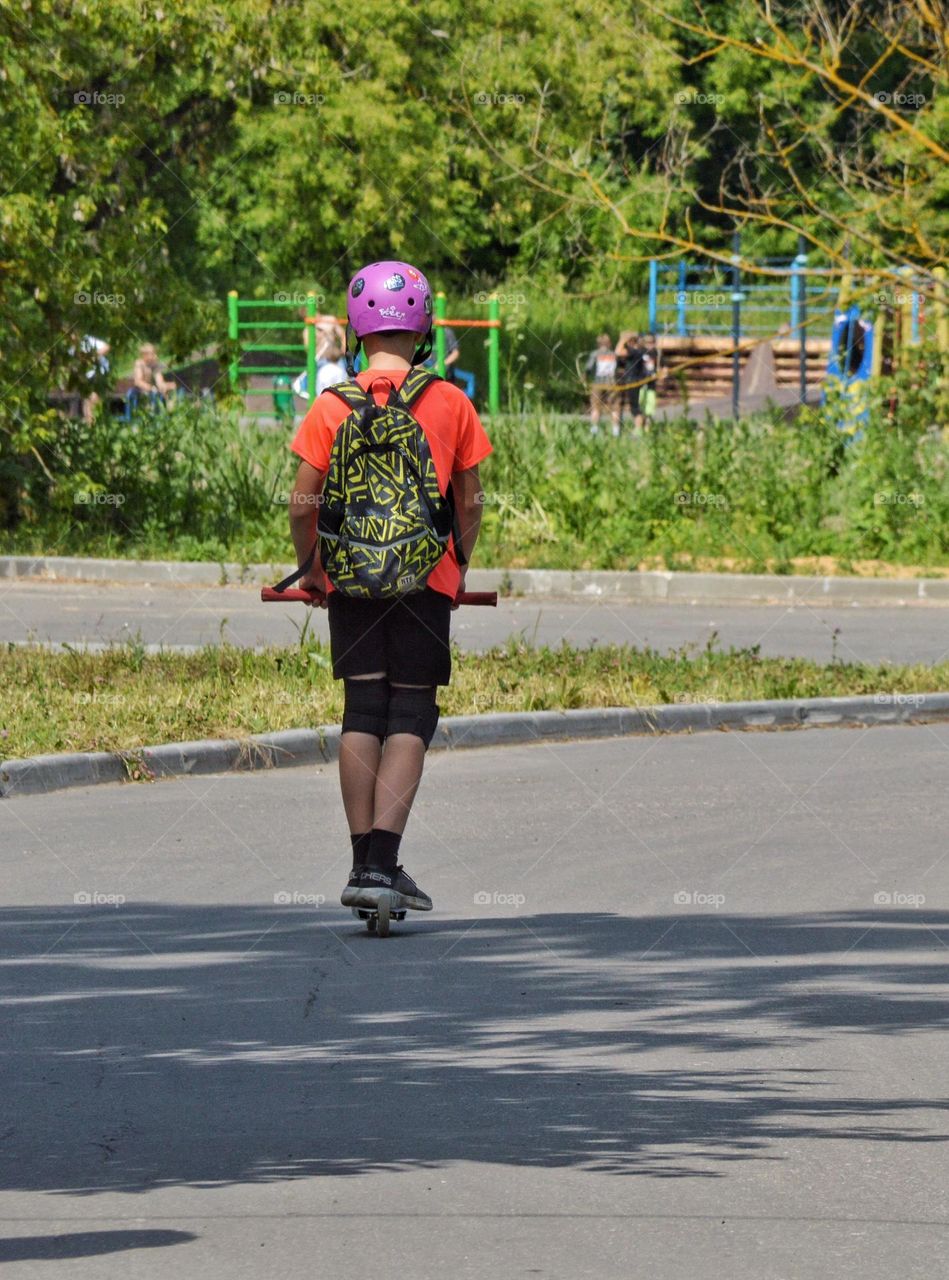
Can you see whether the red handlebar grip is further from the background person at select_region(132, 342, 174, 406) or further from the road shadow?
the background person at select_region(132, 342, 174, 406)

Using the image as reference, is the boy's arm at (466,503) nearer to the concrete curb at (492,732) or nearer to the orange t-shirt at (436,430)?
the orange t-shirt at (436,430)

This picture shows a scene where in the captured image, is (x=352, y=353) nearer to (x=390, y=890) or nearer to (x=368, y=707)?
(x=368, y=707)

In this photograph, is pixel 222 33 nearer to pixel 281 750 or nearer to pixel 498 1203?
pixel 281 750

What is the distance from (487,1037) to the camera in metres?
6.17

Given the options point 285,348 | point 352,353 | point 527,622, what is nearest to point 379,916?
point 352,353

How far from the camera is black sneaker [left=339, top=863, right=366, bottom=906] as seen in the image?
285 inches

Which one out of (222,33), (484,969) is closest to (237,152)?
(222,33)

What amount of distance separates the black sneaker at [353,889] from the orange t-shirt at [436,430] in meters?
0.85

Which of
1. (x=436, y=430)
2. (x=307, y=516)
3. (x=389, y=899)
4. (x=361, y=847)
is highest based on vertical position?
(x=436, y=430)

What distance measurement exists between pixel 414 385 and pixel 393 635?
738 mm

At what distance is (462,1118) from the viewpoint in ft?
17.7

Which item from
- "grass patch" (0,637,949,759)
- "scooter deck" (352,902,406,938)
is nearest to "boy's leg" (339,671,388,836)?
"scooter deck" (352,902,406,938)

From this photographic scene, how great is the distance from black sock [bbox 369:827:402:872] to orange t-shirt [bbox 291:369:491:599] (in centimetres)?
73

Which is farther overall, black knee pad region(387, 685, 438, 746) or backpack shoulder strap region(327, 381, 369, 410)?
black knee pad region(387, 685, 438, 746)
